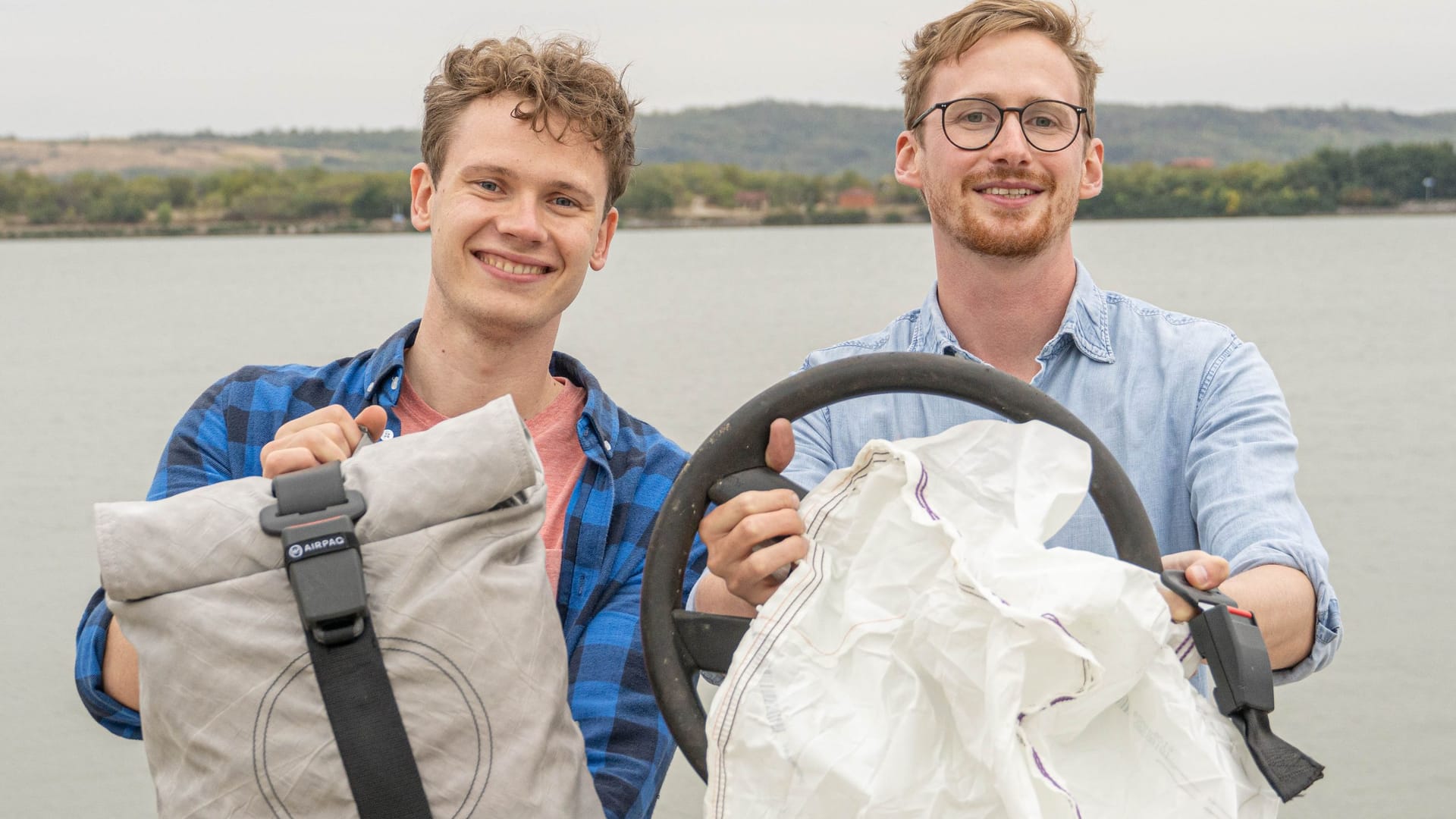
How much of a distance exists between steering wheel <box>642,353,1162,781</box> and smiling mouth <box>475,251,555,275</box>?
637 mm

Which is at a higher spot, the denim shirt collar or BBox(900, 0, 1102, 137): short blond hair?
BBox(900, 0, 1102, 137): short blond hair

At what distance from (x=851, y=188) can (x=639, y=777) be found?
4991 cm

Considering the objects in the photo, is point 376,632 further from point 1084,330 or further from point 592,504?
point 1084,330

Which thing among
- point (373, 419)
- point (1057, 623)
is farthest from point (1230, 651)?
point (373, 419)

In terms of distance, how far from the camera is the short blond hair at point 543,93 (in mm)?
2133

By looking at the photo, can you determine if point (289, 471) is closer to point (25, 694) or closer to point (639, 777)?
point (639, 777)

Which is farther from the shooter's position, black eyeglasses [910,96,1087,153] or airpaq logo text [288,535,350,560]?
black eyeglasses [910,96,1087,153]

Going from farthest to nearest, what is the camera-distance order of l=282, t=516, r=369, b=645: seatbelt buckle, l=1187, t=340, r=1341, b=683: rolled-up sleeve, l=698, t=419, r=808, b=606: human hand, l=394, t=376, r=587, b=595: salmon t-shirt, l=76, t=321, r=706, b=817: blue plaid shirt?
l=394, t=376, r=587, b=595: salmon t-shirt → l=76, t=321, r=706, b=817: blue plaid shirt → l=1187, t=340, r=1341, b=683: rolled-up sleeve → l=698, t=419, r=808, b=606: human hand → l=282, t=516, r=369, b=645: seatbelt buckle

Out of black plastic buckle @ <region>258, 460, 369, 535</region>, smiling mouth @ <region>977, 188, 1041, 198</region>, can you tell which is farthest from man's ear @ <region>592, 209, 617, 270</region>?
black plastic buckle @ <region>258, 460, 369, 535</region>

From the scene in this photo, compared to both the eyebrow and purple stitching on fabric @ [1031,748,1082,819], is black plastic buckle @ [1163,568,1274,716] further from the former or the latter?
the eyebrow

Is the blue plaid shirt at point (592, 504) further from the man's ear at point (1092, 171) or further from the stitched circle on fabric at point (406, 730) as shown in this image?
the man's ear at point (1092, 171)

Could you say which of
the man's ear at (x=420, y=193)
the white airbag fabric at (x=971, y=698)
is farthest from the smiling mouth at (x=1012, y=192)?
the man's ear at (x=420, y=193)

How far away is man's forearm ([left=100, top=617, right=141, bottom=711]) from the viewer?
165cm

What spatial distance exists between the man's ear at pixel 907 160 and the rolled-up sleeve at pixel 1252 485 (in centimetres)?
62
